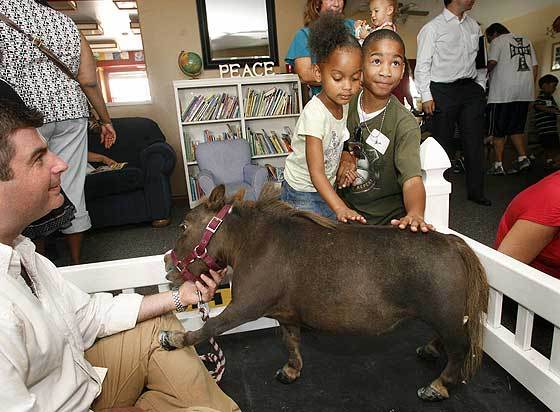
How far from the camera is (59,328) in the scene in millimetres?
1013

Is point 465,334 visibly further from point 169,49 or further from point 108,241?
point 169,49

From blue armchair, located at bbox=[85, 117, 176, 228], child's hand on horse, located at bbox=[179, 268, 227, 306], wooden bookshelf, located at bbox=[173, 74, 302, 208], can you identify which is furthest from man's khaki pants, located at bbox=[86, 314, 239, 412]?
wooden bookshelf, located at bbox=[173, 74, 302, 208]

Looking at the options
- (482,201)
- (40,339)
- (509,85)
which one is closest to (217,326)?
(40,339)

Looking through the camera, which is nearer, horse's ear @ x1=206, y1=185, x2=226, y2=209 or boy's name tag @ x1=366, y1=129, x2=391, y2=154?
horse's ear @ x1=206, y1=185, x2=226, y2=209

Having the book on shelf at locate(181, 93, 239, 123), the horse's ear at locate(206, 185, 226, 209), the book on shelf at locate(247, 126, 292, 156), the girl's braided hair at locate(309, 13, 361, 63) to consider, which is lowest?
the book on shelf at locate(247, 126, 292, 156)

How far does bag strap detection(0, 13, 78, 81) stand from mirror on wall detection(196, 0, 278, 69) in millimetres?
3049

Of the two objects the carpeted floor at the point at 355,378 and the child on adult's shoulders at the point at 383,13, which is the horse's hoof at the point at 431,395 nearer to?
the carpeted floor at the point at 355,378

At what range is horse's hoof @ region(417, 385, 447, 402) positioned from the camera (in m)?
1.48

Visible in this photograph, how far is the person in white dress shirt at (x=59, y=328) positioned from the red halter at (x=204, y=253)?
0.05 metres

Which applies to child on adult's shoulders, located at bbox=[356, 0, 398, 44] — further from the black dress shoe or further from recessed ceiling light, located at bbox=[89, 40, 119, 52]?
recessed ceiling light, located at bbox=[89, 40, 119, 52]

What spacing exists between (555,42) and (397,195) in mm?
7381

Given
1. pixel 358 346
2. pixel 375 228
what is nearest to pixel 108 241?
pixel 358 346

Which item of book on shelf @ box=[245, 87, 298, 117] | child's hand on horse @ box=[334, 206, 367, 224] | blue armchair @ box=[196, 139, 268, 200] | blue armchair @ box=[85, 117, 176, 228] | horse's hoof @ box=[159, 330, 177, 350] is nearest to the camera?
horse's hoof @ box=[159, 330, 177, 350]

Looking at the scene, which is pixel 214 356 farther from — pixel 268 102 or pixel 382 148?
pixel 268 102
